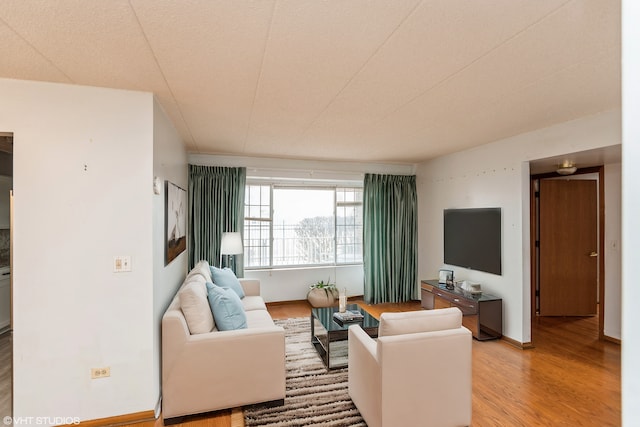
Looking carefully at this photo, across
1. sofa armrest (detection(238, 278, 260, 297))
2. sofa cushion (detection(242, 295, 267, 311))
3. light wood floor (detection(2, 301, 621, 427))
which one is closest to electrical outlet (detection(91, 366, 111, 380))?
light wood floor (detection(2, 301, 621, 427))

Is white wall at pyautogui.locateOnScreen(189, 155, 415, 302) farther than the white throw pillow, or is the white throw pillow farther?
white wall at pyautogui.locateOnScreen(189, 155, 415, 302)

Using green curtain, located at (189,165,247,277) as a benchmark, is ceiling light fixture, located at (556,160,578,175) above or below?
above

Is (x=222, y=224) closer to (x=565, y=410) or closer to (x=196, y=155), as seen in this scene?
(x=196, y=155)

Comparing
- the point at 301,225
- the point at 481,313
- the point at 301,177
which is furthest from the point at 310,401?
the point at 301,177

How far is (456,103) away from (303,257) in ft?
12.6

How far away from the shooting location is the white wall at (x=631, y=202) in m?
0.30

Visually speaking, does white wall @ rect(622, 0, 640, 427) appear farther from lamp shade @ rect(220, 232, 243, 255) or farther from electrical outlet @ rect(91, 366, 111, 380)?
lamp shade @ rect(220, 232, 243, 255)

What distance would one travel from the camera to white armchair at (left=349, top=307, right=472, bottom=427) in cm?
204

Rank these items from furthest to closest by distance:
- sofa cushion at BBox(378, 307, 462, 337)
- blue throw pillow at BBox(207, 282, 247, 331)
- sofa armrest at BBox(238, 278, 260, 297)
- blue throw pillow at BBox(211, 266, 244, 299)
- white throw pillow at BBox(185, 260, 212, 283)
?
sofa armrest at BBox(238, 278, 260, 297)
blue throw pillow at BBox(211, 266, 244, 299)
white throw pillow at BBox(185, 260, 212, 283)
blue throw pillow at BBox(207, 282, 247, 331)
sofa cushion at BBox(378, 307, 462, 337)

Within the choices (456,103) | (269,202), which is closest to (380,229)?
(269,202)

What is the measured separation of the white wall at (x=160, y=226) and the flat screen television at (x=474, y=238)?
3.80 meters

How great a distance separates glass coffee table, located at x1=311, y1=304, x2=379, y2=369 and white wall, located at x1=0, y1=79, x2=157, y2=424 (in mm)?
1530

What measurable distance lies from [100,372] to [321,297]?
3.38 metres

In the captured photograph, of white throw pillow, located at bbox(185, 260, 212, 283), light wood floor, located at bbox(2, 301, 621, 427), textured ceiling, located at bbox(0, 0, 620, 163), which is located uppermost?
textured ceiling, located at bbox(0, 0, 620, 163)
